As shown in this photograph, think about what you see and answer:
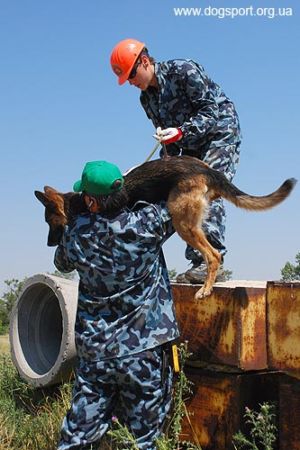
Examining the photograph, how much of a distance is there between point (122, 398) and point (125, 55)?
233 cm

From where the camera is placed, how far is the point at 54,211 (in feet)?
12.9

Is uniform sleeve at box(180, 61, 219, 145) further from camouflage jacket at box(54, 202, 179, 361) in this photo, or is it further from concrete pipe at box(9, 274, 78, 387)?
concrete pipe at box(9, 274, 78, 387)

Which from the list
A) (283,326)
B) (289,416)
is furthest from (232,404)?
(283,326)

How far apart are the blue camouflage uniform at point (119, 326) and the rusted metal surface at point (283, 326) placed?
21.0 inches

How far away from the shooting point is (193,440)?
3695 mm

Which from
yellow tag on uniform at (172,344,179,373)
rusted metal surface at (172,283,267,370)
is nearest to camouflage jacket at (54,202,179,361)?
yellow tag on uniform at (172,344,179,373)

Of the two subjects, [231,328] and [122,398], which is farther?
[231,328]

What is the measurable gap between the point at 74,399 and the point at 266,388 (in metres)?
1.17

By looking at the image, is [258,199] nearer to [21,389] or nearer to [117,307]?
[117,307]

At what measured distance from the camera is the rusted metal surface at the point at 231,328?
3.47 metres

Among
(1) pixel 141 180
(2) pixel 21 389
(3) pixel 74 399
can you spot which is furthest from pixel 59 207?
(2) pixel 21 389

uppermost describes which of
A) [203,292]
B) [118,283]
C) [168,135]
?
[168,135]

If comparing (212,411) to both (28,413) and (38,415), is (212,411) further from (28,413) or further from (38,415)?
(28,413)

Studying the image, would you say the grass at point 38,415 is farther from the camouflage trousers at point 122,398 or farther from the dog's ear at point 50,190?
the dog's ear at point 50,190
